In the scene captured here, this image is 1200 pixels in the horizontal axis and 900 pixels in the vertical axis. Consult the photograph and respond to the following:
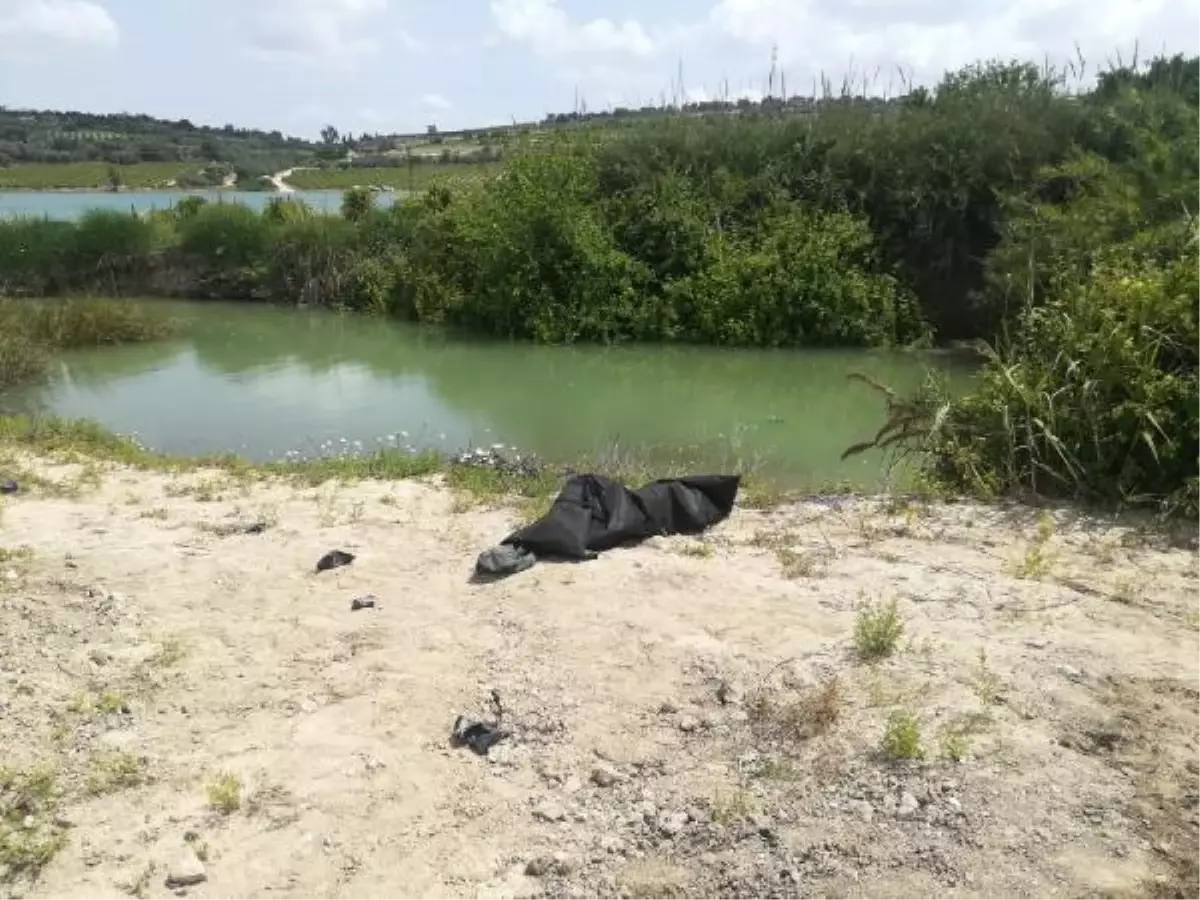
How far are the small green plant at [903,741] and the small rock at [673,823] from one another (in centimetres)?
78

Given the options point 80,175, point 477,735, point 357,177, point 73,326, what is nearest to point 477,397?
point 73,326

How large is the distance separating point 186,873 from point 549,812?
1160mm

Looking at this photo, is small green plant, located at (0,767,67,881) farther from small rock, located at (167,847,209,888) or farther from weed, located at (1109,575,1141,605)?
weed, located at (1109,575,1141,605)

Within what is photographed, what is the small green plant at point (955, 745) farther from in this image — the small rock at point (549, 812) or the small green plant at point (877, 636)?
the small rock at point (549, 812)

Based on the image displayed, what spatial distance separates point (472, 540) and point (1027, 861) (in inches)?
150

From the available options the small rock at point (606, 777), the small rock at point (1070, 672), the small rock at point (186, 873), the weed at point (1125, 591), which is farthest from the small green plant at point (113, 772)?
the weed at point (1125, 591)

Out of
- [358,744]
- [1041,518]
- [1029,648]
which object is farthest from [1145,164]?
[358,744]

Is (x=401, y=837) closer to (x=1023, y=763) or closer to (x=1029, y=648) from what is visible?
(x=1023, y=763)

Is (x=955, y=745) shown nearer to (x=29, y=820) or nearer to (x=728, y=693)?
(x=728, y=693)

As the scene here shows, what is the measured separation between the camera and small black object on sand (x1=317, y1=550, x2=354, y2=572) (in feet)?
19.3

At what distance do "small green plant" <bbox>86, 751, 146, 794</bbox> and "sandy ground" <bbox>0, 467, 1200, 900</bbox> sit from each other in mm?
12

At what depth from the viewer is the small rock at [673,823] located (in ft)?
11.4

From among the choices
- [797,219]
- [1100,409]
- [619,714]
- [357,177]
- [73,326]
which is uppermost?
[357,177]

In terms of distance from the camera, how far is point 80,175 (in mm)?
45219
